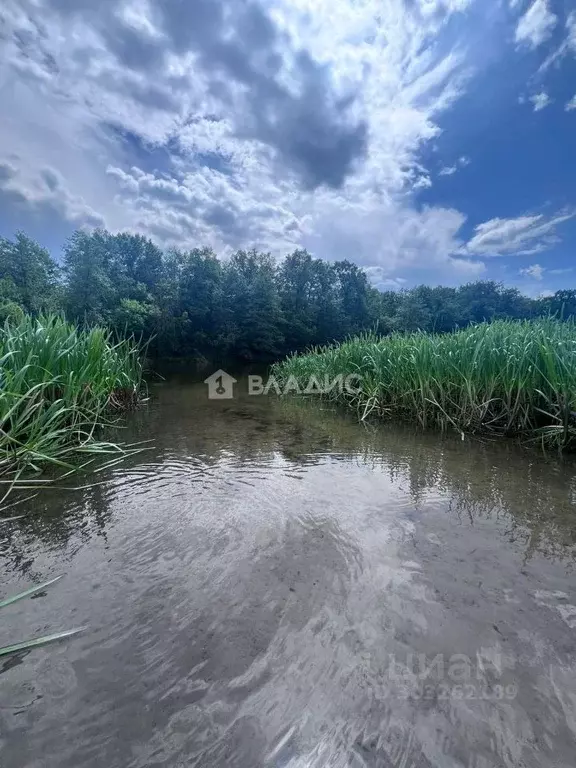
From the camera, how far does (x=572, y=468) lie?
2.18m

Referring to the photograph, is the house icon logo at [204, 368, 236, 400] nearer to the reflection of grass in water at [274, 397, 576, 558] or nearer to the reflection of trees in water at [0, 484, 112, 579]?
the reflection of grass in water at [274, 397, 576, 558]

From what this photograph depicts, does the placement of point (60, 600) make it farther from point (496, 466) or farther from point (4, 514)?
point (496, 466)

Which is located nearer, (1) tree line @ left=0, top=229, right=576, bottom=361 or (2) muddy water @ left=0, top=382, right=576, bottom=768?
(2) muddy water @ left=0, top=382, right=576, bottom=768

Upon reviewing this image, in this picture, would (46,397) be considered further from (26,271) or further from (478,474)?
(26,271)

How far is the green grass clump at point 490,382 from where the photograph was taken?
2557 mm

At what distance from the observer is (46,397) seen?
262 centimetres

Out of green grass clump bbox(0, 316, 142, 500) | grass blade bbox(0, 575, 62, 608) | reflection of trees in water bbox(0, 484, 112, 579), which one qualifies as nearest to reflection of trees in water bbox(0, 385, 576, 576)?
reflection of trees in water bbox(0, 484, 112, 579)

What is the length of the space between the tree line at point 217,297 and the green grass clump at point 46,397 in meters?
8.70

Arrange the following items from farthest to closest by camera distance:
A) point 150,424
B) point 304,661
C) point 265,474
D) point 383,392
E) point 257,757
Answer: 1. point 383,392
2. point 150,424
3. point 265,474
4. point 304,661
5. point 257,757

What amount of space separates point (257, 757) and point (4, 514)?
1.55 metres

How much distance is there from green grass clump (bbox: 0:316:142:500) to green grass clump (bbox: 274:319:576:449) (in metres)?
3.12

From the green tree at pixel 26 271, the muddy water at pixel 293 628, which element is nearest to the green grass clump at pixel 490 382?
the muddy water at pixel 293 628

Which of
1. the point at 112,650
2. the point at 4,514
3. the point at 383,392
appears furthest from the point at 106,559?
the point at 383,392

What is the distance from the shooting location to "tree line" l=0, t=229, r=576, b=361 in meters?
16.6
